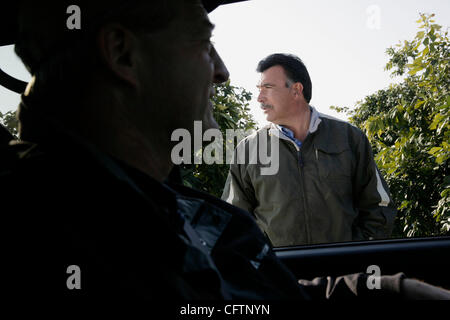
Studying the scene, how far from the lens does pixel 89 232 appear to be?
81 centimetres

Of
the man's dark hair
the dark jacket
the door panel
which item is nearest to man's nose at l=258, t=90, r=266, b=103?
the man's dark hair

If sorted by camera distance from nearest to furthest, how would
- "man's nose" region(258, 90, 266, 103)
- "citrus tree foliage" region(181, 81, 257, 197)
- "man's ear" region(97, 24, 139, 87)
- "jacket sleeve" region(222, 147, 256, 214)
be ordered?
"man's ear" region(97, 24, 139, 87)
"jacket sleeve" region(222, 147, 256, 214)
"man's nose" region(258, 90, 266, 103)
"citrus tree foliage" region(181, 81, 257, 197)

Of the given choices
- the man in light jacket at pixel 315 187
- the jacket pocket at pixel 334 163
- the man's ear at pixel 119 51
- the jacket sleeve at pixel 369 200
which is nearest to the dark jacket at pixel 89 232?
the man's ear at pixel 119 51

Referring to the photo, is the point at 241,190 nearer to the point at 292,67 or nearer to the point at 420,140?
the point at 292,67

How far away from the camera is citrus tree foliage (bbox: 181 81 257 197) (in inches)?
207

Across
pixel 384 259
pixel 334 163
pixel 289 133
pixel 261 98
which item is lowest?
pixel 384 259

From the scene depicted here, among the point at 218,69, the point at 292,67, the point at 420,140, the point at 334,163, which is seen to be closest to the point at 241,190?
the point at 334,163

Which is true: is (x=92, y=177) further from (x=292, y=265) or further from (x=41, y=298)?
(x=292, y=265)

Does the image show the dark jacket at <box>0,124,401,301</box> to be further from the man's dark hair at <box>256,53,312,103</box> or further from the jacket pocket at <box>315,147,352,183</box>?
the man's dark hair at <box>256,53,312,103</box>

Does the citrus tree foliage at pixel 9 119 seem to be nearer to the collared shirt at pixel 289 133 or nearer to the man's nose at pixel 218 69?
the man's nose at pixel 218 69

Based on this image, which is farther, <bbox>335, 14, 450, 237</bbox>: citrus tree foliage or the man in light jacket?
<bbox>335, 14, 450, 237</bbox>: citrus tree foliage

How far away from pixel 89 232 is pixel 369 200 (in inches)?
92.8

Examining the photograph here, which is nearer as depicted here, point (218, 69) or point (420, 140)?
point (218, 69)
